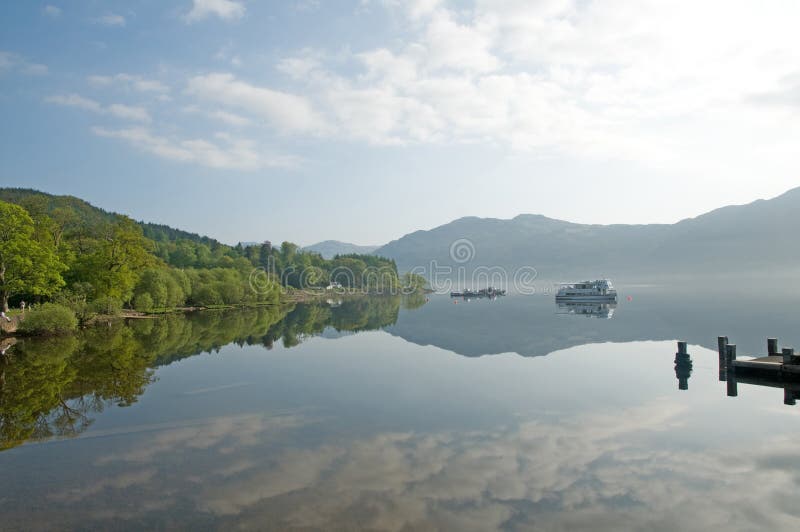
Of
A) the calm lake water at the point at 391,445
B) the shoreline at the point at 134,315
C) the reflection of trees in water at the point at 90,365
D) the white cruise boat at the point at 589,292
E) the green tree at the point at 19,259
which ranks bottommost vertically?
the calm lake water at the point at 391,445

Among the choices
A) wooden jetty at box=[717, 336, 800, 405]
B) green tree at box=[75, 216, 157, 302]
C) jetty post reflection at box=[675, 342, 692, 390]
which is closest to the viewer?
wooden jetty at box=[717, 336, 800, 405]

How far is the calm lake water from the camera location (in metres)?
13.6

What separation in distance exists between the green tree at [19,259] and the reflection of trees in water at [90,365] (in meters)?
7.99

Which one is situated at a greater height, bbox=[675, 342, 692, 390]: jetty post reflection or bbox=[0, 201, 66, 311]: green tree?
bbox=[0, 201, 66, 311]: green tree

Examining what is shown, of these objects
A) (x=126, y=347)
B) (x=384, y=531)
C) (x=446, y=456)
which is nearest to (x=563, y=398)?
(x=446, y=456)

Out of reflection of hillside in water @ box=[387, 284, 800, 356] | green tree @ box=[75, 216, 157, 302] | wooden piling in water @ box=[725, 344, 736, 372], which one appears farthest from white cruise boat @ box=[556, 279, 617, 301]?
green tree @ box=[75, 216, 157, 302]

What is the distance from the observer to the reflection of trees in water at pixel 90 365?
22.9 m

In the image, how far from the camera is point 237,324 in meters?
74.3

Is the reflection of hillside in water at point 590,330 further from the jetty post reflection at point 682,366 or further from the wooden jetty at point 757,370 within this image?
the jetty post reflection at point 682,366

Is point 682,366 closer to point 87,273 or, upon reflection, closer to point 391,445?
point 391,445

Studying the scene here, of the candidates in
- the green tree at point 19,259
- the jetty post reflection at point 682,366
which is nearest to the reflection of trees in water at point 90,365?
the green tree at point 19,259

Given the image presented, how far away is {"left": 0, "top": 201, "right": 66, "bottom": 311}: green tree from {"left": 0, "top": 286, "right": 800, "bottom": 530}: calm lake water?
19505 mm

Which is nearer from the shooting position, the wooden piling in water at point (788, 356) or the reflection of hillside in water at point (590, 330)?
the wooden piling in water at point (788, 356)

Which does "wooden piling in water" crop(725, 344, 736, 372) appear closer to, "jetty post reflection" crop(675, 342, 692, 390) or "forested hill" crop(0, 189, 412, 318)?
"jetty post reflection" crop(675, 342, 692, 390)
